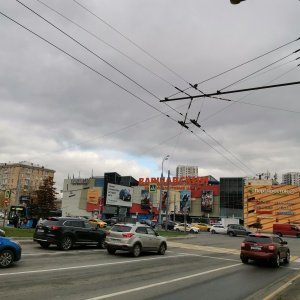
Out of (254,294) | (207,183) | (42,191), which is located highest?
(207,183)

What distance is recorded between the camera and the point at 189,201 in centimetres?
8669

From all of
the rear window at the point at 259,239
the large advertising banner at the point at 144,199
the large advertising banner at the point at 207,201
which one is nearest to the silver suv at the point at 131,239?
the rear window at the point at 259,239

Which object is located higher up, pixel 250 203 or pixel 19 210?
pixel 250 203

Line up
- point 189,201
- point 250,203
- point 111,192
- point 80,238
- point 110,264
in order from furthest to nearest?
1. point 189,201
2. point 250,203
3. point 111,192
4. point 80,238
5. point 110,264

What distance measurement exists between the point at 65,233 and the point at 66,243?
0.50m

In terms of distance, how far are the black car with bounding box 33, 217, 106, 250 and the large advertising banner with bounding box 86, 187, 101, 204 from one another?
8137cm

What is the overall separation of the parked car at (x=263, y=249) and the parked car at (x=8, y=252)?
990cm

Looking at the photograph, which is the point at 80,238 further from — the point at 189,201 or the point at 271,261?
the point at 189,201

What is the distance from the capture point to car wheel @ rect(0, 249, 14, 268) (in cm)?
1069

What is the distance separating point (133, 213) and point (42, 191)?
68.2m

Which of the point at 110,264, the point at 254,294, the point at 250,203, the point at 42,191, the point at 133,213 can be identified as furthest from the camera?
the point at 133,213

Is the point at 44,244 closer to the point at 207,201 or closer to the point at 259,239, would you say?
the point at 259,239

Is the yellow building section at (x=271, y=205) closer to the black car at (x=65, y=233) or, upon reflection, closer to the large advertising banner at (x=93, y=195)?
the large advertising banner at (x=93, y=195)

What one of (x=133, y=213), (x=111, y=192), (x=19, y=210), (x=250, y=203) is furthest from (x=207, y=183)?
(x=19, y=210)
